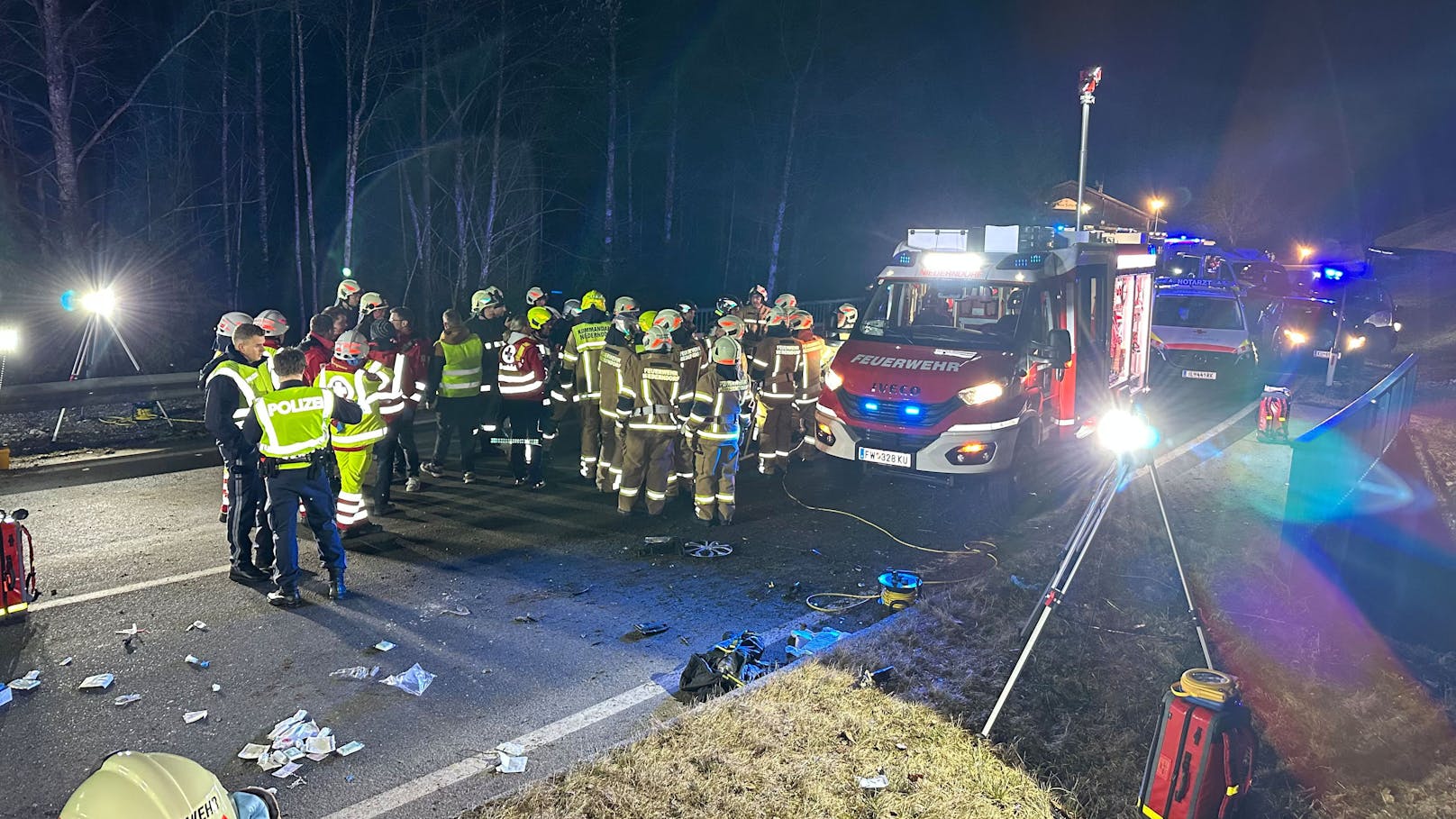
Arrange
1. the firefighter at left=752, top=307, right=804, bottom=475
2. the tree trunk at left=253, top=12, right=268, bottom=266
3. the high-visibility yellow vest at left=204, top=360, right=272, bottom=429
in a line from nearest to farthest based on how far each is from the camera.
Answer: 1. the high-visibility yellow vest at left=204, top=360, right=272, bottom=429
2. the firefighter at left=752, top=307, right=804, bottom=475
3. the tree trunk at left=253, top=12, right=268, bottom=266

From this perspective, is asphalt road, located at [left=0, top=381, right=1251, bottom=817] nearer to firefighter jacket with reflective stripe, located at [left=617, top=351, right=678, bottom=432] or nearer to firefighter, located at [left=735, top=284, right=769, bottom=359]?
firefighter jacket with reflective stripe, located at [left=617, top=351, right=678, bottom=432]

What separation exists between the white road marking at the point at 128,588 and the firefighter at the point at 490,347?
11.3ft

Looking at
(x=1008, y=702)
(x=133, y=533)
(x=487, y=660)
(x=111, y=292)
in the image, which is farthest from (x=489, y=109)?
(x=1008, y=702)

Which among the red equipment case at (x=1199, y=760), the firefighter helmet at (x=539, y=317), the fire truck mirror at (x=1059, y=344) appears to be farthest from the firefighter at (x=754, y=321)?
the red equipment case at (x=1199, y=760)

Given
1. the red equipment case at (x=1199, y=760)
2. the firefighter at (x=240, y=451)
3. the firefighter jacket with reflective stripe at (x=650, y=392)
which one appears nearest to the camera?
the red equipment case at (x=1199, y=760)

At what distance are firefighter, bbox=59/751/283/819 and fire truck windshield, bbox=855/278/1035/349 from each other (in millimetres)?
8361

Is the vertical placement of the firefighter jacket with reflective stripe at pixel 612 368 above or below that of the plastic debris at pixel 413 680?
above

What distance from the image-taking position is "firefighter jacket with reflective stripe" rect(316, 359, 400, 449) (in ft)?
26.3

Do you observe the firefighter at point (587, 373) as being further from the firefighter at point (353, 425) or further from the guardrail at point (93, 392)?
the guardrail at point (93, 392)

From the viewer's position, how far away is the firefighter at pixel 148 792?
242cm

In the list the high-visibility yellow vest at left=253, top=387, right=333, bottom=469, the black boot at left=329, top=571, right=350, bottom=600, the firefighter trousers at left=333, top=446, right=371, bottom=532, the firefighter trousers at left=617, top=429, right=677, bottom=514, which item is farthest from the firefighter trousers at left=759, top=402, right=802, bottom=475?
the high-visibility yellow vest at left=253, top=387, right=333, bottom=469

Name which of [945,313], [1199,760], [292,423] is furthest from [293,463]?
[945,313]

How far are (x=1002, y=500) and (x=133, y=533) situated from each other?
26.0 feet

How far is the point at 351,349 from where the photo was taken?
811cm
